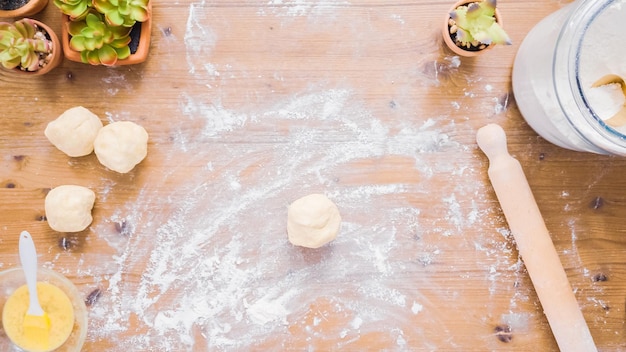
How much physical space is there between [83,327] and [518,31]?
979 millimetres

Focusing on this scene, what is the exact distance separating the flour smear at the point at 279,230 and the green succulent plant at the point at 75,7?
0.18m

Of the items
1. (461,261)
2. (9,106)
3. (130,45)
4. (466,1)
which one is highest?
(466,1)

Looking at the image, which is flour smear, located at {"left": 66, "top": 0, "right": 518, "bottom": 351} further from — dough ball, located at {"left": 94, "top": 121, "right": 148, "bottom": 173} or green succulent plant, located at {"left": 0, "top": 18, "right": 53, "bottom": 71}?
green succulent plant, located at {"left": 0, "top": 18, "right": 53, "bottom": 71}

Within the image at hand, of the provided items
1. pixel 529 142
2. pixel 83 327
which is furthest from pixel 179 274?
pixel 529 142

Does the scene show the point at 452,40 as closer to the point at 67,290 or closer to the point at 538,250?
the point at 538,250

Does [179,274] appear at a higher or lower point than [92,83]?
lower

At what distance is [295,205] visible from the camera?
3.27 ft

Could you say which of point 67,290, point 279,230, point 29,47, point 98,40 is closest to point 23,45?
point 29,47

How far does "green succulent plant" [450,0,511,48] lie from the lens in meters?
0.89

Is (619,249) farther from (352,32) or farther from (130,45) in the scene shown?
(130,45)

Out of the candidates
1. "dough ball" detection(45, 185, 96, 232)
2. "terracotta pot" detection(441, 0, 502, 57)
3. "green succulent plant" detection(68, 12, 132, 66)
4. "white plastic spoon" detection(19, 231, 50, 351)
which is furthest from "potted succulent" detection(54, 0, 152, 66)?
"terracotta pot" detection(441, 0, 502, 57)

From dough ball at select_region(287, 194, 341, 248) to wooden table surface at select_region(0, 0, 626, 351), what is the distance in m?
0.05

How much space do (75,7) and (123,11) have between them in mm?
83

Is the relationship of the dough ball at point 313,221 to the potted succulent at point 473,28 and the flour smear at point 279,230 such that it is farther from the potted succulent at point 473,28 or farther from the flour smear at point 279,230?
the potted succulent at point 473,28
